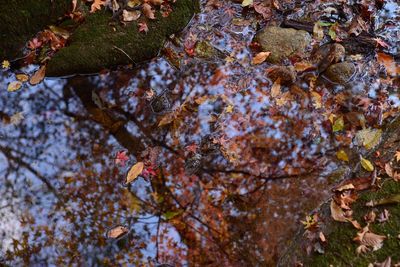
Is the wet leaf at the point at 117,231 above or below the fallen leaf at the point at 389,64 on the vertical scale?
above

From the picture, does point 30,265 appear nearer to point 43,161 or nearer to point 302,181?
point 43,161

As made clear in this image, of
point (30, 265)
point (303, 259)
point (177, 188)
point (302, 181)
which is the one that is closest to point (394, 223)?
point (303, 259)

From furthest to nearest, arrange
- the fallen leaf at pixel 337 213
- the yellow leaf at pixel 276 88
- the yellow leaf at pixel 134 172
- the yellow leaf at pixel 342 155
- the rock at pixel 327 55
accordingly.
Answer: the rock at pixel 327 55 → the yellow leaf at pixel 276 88 → the yellow leaf at pixel 342 155 → the yellow leaf at pixel 134 172 → the fallen leaf at pixel 337 213

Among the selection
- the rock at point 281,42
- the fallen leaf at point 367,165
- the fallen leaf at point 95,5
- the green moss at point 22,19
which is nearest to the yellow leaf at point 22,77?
the green moss at point 22,19

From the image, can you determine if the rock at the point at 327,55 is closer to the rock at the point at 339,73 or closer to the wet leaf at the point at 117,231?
the rock at the point at 339,73

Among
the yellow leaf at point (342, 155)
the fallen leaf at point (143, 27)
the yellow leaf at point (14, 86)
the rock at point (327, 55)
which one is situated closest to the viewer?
the yellow leaf at point (342, 155)

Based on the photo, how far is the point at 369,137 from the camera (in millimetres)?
4340

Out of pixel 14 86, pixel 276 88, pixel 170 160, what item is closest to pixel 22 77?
pixel 14 86

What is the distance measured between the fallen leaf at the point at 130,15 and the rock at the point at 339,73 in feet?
7.09

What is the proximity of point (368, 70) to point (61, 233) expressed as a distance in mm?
3679

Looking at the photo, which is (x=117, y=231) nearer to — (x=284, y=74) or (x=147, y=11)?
(x=147, y=11)

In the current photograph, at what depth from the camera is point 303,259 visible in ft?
11.0

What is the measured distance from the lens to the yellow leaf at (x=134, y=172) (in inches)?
161

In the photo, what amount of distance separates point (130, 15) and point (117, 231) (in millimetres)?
2233
